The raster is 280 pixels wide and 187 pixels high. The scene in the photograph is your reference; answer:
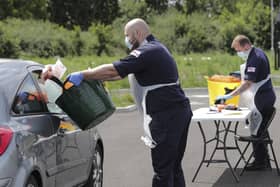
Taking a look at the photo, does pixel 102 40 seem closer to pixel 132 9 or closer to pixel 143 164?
pixel 132 9

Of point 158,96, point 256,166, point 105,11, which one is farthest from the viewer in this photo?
point 105,11

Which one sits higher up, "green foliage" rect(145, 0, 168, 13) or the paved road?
the paved road

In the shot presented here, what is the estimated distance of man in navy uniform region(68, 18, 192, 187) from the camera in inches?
255

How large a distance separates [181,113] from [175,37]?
208 ft

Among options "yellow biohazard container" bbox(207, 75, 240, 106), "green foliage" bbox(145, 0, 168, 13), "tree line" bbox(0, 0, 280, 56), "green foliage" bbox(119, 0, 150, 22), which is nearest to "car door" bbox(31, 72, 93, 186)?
"yellow biohazard container" bbox(207, 75, 240, 106)

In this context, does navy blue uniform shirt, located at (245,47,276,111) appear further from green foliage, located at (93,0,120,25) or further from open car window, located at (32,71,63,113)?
green foliage, located at (93,0,120,25)

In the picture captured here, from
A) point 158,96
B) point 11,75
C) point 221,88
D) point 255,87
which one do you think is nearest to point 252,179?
point 255,87

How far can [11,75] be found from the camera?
6.09 m

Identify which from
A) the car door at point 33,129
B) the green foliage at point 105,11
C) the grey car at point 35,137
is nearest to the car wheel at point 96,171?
the grey car at point 35,137

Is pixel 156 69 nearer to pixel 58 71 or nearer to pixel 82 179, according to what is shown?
pixel 58 71

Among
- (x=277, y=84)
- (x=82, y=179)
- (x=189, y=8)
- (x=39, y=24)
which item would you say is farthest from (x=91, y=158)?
(x=189, y=8)

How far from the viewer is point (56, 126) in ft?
20.7

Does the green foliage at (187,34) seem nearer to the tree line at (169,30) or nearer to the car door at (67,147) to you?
the tree line at (169,30)

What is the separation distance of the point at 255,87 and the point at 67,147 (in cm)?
386
